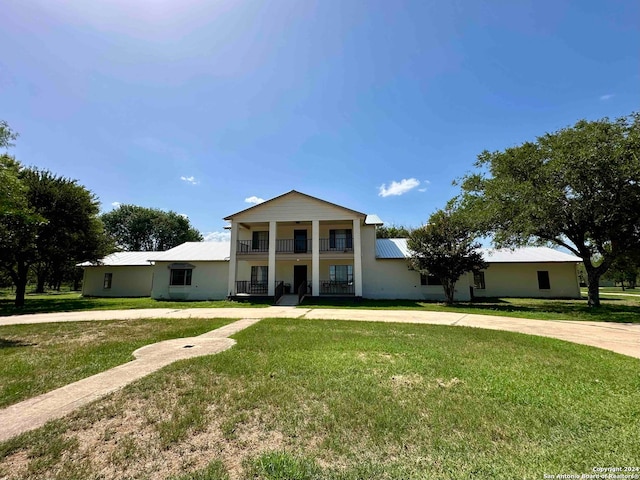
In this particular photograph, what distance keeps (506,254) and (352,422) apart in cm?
2553

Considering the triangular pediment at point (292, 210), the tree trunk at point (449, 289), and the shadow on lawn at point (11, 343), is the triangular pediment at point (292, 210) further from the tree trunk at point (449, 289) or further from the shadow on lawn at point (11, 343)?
the shadow on lawn at point (11, 343)

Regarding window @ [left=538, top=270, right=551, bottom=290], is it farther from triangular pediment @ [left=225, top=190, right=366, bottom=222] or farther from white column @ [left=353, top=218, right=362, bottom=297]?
triangular pediment @ [left=225, top=190, right=366, bottom=222]

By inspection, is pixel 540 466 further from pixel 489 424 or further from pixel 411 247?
pixel 411 247

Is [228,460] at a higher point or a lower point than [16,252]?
lower

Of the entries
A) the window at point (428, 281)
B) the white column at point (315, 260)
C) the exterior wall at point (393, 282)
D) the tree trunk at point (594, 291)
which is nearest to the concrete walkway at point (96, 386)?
the white column at point (315, 260)

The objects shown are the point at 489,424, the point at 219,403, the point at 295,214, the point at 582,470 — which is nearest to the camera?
the point at 582,470

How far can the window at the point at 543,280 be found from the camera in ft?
76.6

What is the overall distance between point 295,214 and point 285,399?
18050 mm

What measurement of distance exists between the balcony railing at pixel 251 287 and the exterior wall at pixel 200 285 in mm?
1722

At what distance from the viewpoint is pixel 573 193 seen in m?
14.4

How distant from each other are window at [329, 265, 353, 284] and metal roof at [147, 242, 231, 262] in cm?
825

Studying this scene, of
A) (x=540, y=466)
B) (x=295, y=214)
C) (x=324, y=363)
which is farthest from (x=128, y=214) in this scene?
(x=540, y=466)

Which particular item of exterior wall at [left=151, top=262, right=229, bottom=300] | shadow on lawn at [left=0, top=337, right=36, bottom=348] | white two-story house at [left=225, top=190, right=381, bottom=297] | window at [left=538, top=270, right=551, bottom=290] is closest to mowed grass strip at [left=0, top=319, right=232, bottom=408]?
shadow on lawn at [left=0, top=337, right=36, bottom=348]

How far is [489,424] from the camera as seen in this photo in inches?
128
